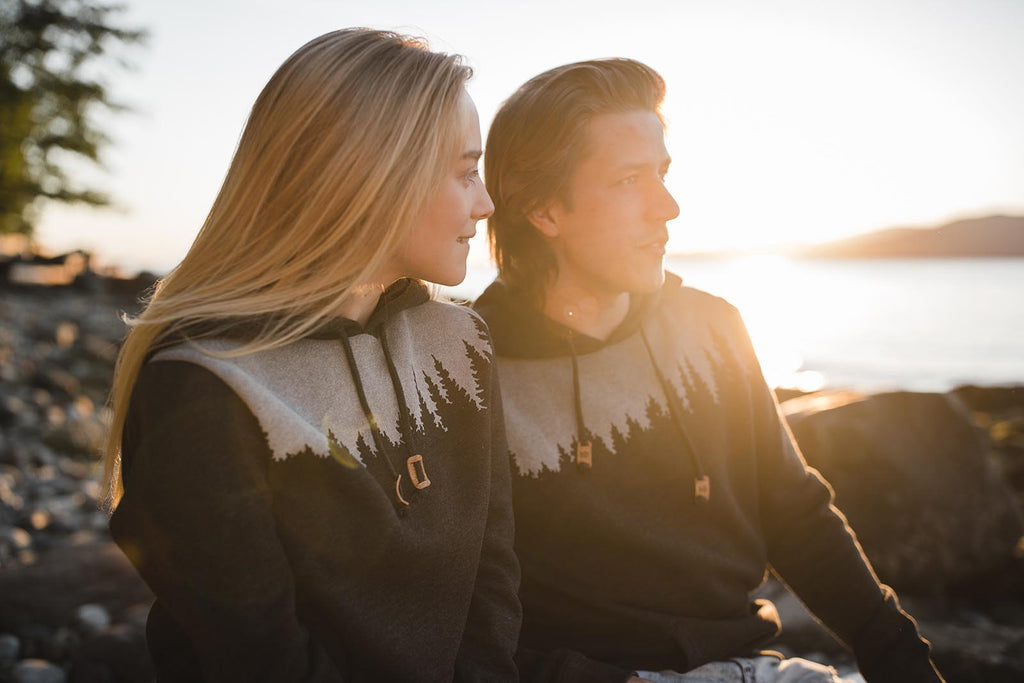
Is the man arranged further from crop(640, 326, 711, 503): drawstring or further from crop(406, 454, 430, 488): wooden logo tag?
crop(406, 454, 430, 488): wooden logo tag

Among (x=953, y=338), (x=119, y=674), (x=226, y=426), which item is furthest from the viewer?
(x=953, y=338)

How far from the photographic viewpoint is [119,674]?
3.55 metres

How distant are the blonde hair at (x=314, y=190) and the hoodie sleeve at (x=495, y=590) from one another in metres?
0.68

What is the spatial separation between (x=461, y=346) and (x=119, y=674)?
254 centimetres

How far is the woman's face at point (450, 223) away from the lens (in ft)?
7.21

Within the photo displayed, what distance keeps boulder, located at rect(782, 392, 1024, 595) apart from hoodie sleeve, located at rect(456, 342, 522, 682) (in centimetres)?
277

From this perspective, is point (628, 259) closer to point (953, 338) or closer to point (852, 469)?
point (852, 469)

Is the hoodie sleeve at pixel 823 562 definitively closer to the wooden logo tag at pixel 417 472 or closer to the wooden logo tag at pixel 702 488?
the wooden logo tag at pixel 702 488

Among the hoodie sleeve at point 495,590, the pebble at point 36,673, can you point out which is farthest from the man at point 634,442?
the pebble at point 36,673

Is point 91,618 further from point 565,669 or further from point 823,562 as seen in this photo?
point 823,562

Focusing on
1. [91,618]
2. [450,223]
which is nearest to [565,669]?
[450,223]

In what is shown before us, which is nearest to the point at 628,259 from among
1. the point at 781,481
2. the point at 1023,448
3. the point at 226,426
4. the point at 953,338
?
the point at 781,481

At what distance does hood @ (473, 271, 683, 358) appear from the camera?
2.74 m

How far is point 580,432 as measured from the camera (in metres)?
2.64
